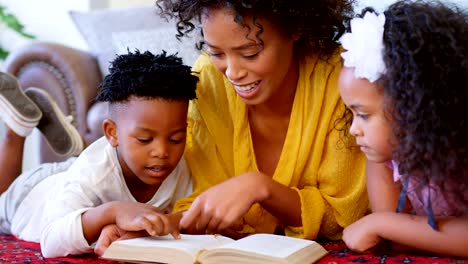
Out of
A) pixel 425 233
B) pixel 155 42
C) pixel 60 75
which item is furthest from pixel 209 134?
pixel 60 75

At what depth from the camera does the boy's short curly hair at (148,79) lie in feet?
5.52

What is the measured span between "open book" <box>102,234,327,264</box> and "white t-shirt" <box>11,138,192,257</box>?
8.6 inches

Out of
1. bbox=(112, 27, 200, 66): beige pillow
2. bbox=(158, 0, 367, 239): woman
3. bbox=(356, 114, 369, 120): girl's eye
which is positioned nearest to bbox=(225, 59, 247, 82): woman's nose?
bbox=(158, 0, 367, 239): woman

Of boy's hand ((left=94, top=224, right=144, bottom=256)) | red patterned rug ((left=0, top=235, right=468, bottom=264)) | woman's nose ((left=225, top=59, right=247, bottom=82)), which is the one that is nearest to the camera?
red patterned rug ((left=0, top=235, right=468, bottom=264))

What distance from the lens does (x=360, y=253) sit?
4.64 ft

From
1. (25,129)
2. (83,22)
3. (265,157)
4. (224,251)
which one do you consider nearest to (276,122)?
(265,157)

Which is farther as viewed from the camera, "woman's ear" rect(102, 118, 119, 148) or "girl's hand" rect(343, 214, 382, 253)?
"woman's ear" rect(102, 118, 119, 148)

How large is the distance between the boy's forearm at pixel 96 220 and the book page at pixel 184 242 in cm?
12

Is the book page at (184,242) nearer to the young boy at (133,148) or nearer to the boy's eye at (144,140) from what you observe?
the young boy at (133,148)

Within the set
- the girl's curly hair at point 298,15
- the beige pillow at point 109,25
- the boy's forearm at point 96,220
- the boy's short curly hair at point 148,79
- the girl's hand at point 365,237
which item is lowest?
the girl's hand at point 365,237

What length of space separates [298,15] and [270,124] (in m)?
0.29

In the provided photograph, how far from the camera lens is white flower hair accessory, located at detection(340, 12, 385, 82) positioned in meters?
1.33

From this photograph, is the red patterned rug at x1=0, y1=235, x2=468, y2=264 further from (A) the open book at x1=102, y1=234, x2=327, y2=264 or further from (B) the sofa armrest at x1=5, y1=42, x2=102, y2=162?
(B) the sofa armrest at x1=5, y1=42, x2=102, y2=162

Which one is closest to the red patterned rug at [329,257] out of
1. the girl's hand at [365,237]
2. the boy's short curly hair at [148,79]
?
the girl's hand at [365,237]
